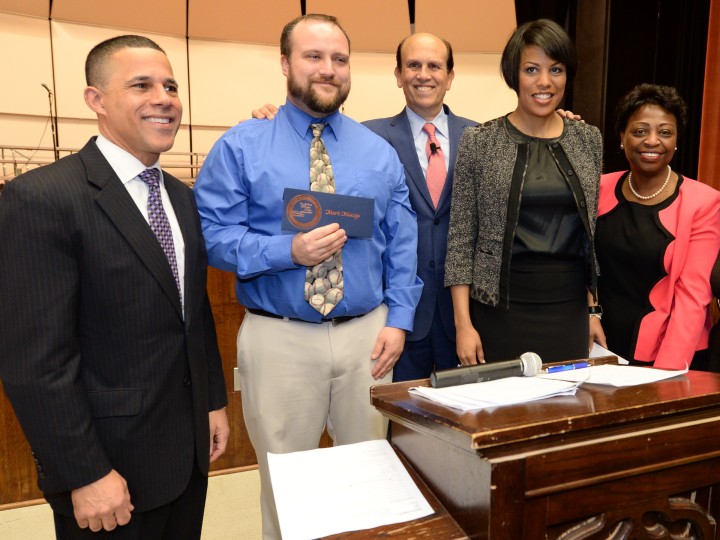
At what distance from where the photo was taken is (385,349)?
68.1 inches

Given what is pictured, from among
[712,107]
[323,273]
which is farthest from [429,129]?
[712,107]

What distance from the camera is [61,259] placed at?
1.08 m

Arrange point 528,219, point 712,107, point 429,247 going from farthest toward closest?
point 712,107, point 429,247, point 528,219

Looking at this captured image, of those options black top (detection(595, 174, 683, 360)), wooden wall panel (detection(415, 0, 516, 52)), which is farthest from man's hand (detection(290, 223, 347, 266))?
wooden wall panel (detection(415, 0, 516, 52))

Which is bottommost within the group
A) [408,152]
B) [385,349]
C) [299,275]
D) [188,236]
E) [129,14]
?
[385,349]

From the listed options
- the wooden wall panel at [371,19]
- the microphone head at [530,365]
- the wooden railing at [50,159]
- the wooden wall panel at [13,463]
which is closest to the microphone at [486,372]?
the microphone head at [530,365]

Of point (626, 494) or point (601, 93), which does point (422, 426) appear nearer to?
point (626, 494)

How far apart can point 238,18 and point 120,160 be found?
5647 mm

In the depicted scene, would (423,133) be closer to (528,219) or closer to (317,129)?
(317,129)

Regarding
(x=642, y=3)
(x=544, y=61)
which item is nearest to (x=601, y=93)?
(x=642, y=3)

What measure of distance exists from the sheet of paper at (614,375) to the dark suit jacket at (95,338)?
0.75 m

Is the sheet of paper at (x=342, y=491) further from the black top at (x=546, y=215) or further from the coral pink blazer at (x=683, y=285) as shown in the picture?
the coral pink blazer at (x=683, y=285)

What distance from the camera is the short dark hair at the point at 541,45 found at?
1621 millimetres

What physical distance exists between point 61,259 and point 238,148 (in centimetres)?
70
